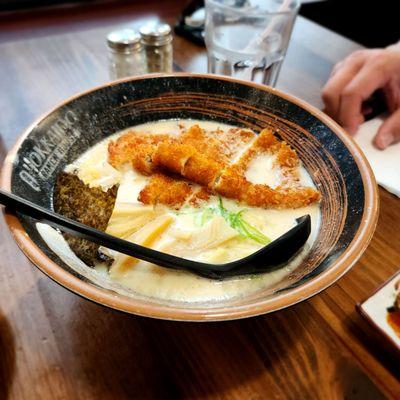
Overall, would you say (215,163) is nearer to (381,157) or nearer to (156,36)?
(381,157)

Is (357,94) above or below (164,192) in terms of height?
above

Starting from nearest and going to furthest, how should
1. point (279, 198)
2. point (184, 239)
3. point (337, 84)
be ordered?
1. point (184, 239)
2. point (279, 198)
3. point (337, 84)

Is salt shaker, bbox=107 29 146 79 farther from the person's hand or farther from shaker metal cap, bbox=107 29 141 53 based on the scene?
the person's hand

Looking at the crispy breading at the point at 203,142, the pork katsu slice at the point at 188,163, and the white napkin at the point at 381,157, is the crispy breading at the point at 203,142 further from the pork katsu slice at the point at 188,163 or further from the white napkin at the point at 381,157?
the white napkin at the point at 381,157

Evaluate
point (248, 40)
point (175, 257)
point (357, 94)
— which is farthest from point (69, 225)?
point (248, 40)

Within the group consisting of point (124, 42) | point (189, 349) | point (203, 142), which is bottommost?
point (189, 349)

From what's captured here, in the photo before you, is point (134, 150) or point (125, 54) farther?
point (125, 54)

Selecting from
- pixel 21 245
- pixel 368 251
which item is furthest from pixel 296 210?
pixel 21 245

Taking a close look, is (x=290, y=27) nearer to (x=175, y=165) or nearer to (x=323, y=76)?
(x=323, y=76)
